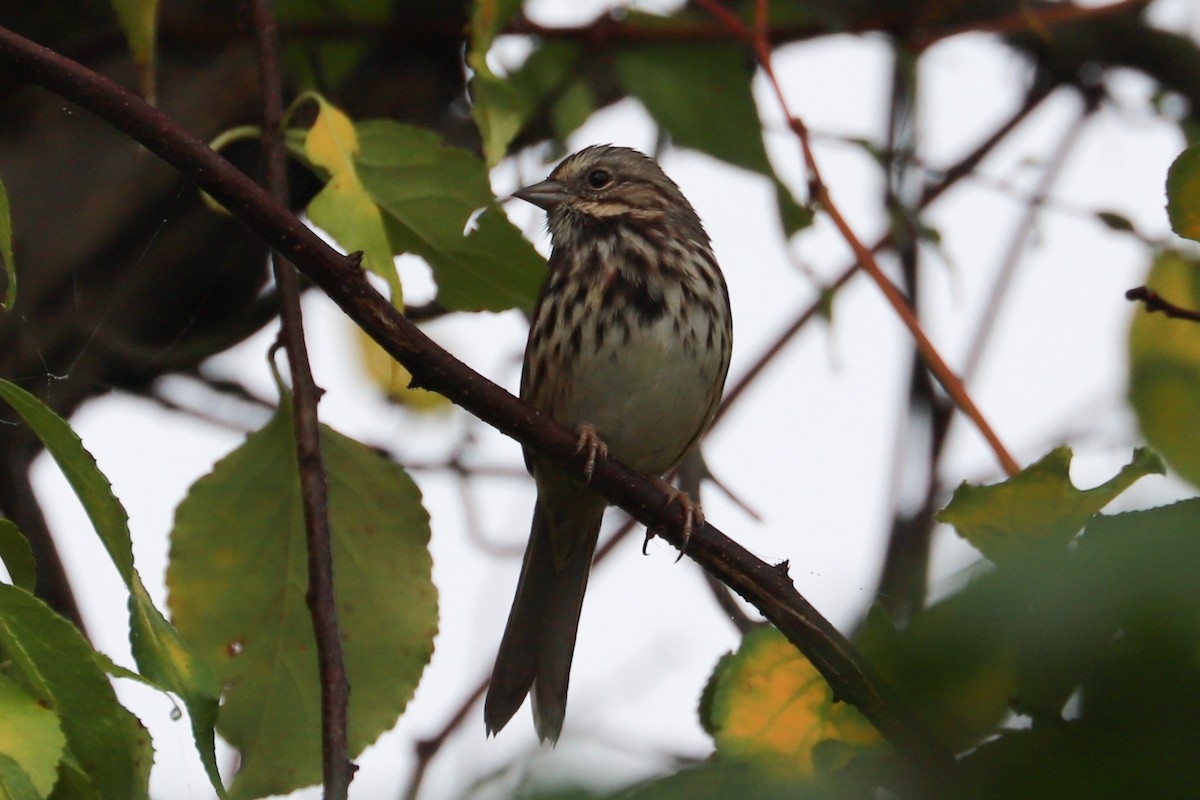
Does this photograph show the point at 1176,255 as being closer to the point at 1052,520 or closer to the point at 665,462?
the point at 665,462

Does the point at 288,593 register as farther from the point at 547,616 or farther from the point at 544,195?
the point at 544,195

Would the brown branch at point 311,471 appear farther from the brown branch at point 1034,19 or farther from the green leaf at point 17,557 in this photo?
the brown branch at point 1034,19

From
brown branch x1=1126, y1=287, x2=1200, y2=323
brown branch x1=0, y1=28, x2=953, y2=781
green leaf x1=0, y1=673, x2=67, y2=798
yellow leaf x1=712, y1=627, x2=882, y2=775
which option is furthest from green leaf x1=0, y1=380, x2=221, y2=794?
brown branch x1=1126, y1=287, x2=1200, y2=323

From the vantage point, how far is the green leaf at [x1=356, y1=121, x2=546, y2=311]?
7.85ft

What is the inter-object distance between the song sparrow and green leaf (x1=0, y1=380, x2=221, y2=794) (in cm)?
139

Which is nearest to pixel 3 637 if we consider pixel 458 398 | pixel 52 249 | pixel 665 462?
pixel 458 398

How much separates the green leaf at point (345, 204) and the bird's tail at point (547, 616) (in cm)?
114

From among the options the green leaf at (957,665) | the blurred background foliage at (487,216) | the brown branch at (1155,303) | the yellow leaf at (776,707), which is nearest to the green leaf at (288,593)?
the blurred background foliage at (487,216)

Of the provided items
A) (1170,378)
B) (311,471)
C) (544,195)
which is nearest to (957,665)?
(1170,378)

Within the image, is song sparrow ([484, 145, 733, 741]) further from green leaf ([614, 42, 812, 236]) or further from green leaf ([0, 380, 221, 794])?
green leaf ([0, 380, 221, 794])

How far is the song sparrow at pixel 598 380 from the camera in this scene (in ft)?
10.5

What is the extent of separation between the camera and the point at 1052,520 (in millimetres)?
1224

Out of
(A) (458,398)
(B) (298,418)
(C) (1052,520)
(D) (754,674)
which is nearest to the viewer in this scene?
(C) (1052,520)

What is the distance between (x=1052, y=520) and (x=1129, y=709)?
0.70 meters
